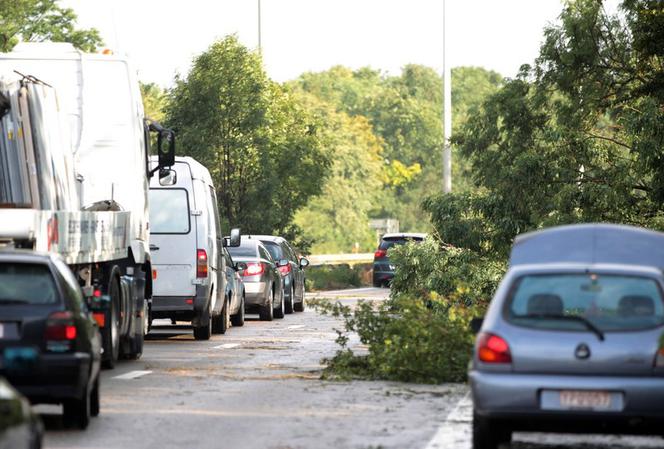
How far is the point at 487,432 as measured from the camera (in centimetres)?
1084

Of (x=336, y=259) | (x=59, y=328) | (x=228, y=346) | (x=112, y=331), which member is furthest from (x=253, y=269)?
(x=336, y=259)

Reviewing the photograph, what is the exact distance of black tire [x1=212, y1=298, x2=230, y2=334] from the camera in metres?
26.6

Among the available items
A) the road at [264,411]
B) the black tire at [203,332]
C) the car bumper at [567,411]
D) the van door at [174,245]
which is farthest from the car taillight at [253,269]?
the car bumper at [567,411]

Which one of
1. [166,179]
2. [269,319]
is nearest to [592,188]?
[269,319]

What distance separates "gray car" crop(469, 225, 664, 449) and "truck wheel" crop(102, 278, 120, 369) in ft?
25.4

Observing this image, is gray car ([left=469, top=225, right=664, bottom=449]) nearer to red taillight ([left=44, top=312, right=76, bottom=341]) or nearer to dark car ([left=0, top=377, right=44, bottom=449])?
red taillight ([left=44, top=312, right=76, bottom=341])

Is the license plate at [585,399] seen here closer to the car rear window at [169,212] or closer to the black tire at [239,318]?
the car rear window at [169,212]

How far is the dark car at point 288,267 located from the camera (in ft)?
114

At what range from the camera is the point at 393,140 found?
12706 cm

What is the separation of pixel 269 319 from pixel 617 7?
28.5 feet

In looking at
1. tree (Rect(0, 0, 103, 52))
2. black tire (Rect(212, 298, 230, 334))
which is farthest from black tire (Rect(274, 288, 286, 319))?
tree (Rect(0, 0, 103, 52))

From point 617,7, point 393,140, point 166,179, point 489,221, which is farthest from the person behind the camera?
point 393,140

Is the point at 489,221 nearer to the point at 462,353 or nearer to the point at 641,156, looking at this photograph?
the point at 641,156

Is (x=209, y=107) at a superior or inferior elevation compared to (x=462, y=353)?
superior
